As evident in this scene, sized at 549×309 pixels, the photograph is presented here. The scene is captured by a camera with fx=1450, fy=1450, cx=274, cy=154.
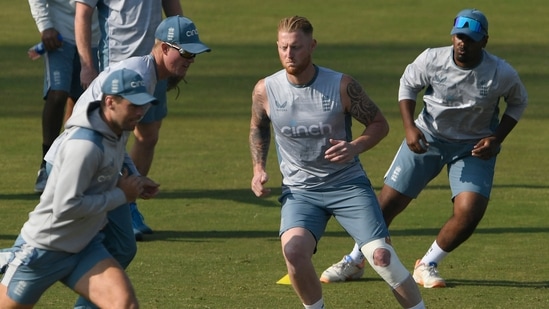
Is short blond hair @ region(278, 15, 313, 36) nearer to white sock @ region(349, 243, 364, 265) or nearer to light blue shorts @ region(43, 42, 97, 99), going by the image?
white sock @ region(349, 243, 364, 265)

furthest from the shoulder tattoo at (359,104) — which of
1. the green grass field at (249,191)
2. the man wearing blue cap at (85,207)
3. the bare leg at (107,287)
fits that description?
the bare leg at (107,287)

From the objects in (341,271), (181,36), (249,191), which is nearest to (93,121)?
(181,36)

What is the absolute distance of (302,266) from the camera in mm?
8672

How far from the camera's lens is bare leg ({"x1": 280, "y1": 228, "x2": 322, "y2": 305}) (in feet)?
28.5

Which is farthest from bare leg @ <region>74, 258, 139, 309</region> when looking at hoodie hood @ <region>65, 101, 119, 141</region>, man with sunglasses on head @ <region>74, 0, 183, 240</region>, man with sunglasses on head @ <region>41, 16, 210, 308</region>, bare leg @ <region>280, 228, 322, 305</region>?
man with sunglasses on head @ <region>74, 0, 183, 240</region>

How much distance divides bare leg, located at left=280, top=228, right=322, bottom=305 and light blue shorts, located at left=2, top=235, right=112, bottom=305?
1506 mm

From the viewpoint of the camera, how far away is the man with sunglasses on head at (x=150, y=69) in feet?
26.9

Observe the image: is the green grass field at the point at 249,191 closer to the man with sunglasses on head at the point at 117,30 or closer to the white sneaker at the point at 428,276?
the white sneaker at the point at 428,276

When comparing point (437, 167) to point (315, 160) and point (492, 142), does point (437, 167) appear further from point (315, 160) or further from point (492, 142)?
point (315, 160)

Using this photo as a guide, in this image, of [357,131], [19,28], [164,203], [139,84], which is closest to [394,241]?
[164,203]

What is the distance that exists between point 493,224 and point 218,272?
3.18 metres

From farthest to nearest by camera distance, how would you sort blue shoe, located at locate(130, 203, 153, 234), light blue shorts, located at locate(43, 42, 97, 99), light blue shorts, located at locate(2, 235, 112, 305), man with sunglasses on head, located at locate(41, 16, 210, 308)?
light blue shorts, located at locate(43, 42, 97, 99), blue shoe, located at locate(130, 203, 153, 234), man with sunglasses on head, located at locate(41, 16, 210, 308), light blue shorts, located at locate(2, 235, 112, 305)

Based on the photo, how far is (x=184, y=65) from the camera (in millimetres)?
8453

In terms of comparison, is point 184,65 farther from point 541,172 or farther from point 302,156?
point 541,172
